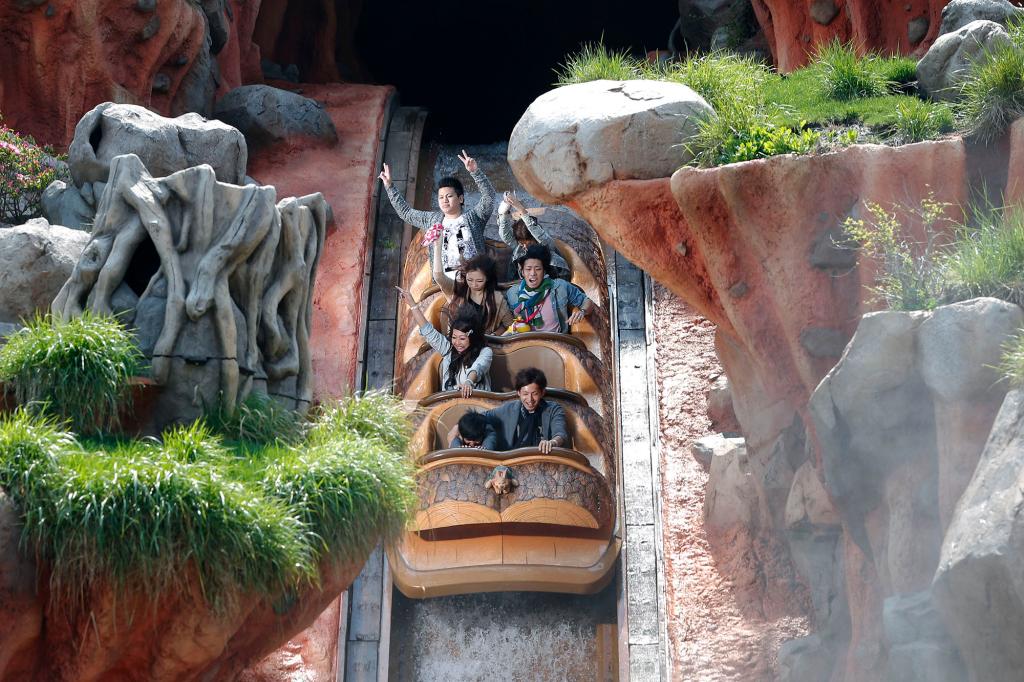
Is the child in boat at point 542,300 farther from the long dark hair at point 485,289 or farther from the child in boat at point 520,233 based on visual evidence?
the child in boat at point 520,233

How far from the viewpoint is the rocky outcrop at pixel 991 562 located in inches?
266

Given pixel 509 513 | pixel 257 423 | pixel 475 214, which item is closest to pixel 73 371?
pixel 257 423

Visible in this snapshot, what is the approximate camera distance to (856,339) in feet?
28.1

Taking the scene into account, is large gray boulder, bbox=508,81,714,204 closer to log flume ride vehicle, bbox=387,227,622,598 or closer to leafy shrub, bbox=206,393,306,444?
log flume ride vehicle, bbox=387,227,622,598

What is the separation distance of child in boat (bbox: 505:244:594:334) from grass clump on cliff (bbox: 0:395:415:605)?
4.49 meters

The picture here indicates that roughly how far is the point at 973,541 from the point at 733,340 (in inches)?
182

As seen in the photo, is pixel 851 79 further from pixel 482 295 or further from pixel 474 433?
pixel 474 433

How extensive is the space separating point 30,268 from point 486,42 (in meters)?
13.7

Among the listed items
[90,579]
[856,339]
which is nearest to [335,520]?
[90,579]

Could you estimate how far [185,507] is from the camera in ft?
25.4

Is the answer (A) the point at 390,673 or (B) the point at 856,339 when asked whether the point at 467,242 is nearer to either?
(A) the point at 390,673

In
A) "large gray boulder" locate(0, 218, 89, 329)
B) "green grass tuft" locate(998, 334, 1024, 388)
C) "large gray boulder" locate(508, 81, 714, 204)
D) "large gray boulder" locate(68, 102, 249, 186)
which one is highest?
"large gray boulder" locate(68, 102, 249, 186)

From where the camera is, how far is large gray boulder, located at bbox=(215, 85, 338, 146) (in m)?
16.1

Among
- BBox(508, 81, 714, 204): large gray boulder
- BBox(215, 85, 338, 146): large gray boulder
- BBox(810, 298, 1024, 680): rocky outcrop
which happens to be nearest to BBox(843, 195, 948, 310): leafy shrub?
BBox(810, 298, 1024, 680): rocky outcrop
